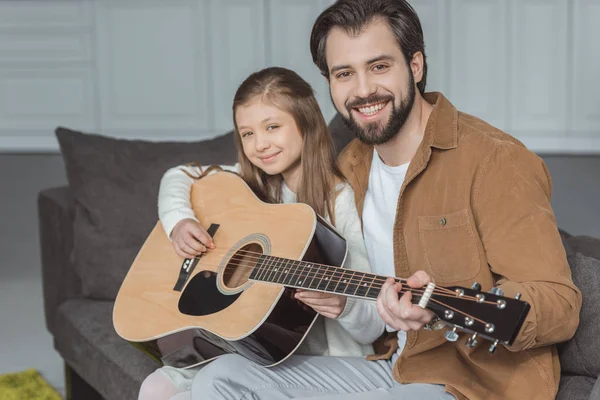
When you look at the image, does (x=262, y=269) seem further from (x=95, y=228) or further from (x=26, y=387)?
(x=26, y=387)

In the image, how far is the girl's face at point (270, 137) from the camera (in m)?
2.04

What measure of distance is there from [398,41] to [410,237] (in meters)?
0.41

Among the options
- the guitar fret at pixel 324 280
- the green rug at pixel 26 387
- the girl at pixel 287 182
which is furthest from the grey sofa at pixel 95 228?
the guitar fret at pixel 324 280

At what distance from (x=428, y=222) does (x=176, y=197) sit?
0.73 meters

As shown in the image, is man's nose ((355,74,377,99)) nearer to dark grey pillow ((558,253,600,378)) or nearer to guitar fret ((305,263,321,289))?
guitar fret ((305,263,321,289))

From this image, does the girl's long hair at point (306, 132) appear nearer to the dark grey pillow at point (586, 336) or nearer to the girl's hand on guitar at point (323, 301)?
the girl's hand on guitar at point (323, 301)

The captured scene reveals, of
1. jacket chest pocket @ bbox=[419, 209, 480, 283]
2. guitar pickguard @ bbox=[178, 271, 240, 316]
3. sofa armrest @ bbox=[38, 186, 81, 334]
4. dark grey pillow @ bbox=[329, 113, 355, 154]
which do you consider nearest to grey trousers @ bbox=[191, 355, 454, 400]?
guitar pickguard @ bbox=[178, 271, 240, 316]

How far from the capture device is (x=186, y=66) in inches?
165

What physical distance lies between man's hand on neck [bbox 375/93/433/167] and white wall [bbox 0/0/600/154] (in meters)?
2.18

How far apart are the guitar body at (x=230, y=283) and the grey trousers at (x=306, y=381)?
0.16 feet

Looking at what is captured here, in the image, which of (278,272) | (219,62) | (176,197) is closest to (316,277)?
(278,272)

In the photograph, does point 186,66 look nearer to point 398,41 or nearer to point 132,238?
point 132,238

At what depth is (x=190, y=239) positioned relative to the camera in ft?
6.61

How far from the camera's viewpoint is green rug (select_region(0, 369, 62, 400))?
9.42 feet
